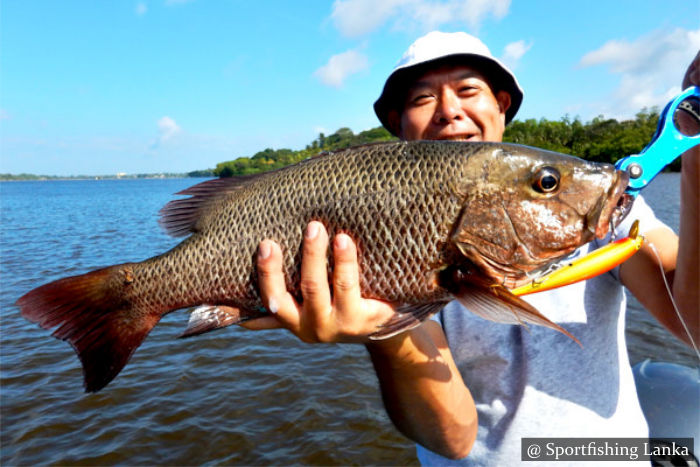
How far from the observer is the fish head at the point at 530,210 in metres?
1.65

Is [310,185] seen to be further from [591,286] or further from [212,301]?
[591,286]

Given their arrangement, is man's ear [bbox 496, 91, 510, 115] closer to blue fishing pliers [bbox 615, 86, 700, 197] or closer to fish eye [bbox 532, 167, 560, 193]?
blue fishing pliers [bbox 615, 86, 700, 197]

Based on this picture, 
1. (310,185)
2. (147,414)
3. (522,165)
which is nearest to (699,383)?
(522,165)

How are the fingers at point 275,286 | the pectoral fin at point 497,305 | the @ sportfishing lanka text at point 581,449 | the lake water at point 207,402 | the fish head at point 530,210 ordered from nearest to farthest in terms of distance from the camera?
1. the pectoral fin at point 497,305
2. the fish head at point 530,210
3. the fingers at point 275,286
4. the @ sportfishing lanka text at point 581,449
5. the lake water at point 207,402

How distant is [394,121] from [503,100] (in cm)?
82

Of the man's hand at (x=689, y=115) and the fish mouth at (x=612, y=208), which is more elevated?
the man's hand at (x=689, y=115)

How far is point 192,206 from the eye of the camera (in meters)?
2.13

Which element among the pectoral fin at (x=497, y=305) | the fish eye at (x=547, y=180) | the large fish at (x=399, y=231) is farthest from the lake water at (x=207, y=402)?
the fish eye at (x=547, y=180)

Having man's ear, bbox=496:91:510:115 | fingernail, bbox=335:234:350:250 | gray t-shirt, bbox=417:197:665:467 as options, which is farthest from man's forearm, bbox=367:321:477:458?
man's ear, bbox=496:91:510:115

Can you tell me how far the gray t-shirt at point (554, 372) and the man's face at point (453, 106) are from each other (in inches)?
40.5

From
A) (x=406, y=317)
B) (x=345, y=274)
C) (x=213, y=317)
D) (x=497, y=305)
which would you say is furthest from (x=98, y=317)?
(x=497, y=305)

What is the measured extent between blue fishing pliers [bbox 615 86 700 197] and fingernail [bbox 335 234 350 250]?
3.93 ft

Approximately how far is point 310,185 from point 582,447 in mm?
1977

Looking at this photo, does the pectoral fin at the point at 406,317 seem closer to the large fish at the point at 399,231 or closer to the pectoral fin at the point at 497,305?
the large fish at the point at 399,231
